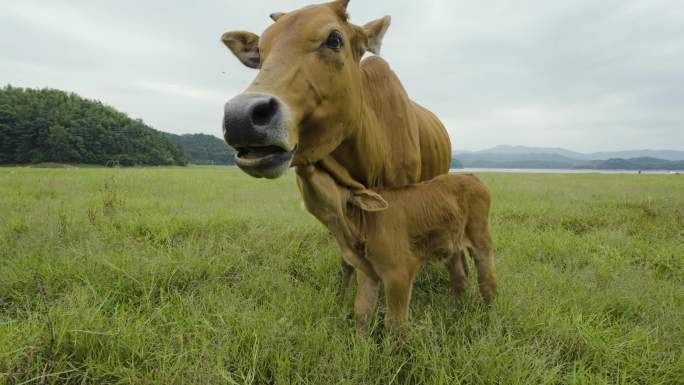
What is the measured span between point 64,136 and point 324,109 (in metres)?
67.7

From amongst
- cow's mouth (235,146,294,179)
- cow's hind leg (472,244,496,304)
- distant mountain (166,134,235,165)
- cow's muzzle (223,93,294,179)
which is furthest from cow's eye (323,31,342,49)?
distant mountain (166,134,235,165)

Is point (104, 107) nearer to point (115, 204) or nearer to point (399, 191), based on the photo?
point (115, 204)

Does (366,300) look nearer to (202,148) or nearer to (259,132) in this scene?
(259,132)

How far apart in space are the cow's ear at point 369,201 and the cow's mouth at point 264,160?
767 mm

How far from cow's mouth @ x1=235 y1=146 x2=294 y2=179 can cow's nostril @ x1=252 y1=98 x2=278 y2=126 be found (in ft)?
0.55

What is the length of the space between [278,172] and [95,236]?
12.4ft

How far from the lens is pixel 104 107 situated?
67.9 metres

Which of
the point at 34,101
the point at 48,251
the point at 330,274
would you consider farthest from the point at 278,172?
the point at 34,101

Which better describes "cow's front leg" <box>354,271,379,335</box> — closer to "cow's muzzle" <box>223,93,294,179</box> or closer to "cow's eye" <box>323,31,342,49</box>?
"cow's muzzle" <box>223,93,294,179</box>

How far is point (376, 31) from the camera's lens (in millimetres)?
2670

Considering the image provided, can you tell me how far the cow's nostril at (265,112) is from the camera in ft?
5.16

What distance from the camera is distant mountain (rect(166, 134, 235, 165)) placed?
7975 centimetres

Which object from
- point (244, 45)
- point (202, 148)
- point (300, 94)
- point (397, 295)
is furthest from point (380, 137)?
point (202, 148)

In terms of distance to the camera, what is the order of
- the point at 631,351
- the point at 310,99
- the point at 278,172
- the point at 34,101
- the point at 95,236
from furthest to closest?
the point at 34,101
the point at 95,236
the point at 631,351
the point at 310,99
the point at 278,172
